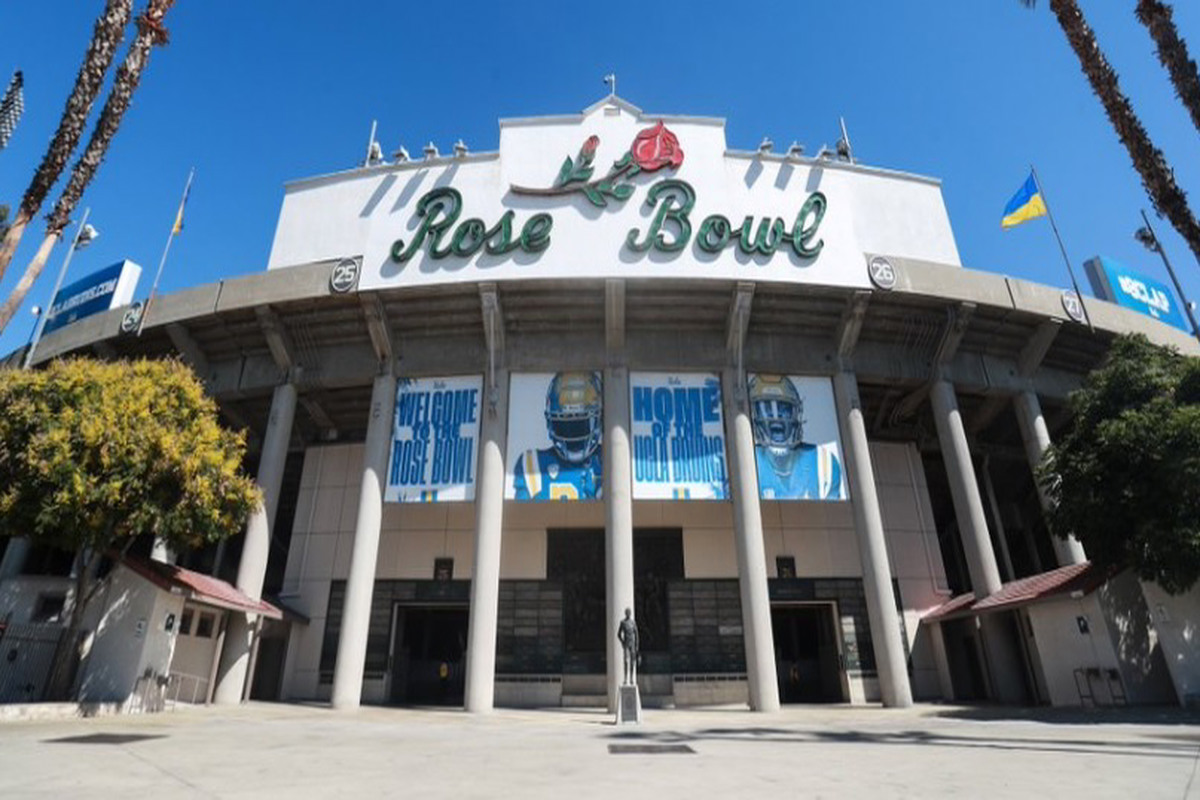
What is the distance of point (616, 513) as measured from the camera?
2181cm

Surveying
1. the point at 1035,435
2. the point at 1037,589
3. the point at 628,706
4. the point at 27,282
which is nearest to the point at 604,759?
A: the point at 628,706

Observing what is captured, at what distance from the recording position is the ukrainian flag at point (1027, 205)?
2330 centimetres

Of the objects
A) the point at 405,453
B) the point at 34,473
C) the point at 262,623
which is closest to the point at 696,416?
the point at 405,453

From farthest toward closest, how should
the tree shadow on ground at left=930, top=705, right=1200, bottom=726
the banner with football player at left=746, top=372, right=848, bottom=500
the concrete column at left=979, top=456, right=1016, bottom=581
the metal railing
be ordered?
the concrete column at left=979, top=456, right=1016, bottom=581 → the banner with football player at left=746, top=372, right=848, bottom=500 → the metal railing → the tree shadow on ground at left=930, top=705, right=1200, bottom=726

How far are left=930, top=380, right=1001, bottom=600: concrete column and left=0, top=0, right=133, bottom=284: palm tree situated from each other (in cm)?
2741

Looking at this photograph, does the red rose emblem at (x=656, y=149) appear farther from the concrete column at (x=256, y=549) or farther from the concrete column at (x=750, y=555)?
the concrete column at (x=256, y=549)

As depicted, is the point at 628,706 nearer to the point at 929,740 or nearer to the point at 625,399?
the point at 929,740

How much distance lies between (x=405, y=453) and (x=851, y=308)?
17.8 metres

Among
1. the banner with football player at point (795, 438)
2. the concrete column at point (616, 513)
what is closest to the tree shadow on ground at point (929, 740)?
the concrete column at point (616, 513)

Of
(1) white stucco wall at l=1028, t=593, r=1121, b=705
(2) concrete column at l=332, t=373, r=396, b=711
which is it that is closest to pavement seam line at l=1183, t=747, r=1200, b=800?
(1) white stucco wall at l=1028, t=593, r=1121, b=705

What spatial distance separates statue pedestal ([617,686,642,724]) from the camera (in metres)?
16.0

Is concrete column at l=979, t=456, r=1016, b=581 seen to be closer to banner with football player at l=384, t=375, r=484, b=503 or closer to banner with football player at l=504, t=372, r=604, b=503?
banner with football player at l=504, t=372, r=604, b=503

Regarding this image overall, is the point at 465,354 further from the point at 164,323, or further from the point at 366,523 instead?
the point at 164,323

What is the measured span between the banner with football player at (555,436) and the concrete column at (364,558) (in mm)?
4747
